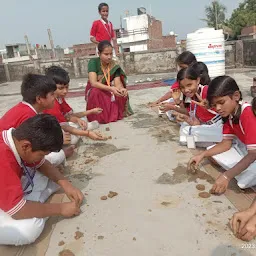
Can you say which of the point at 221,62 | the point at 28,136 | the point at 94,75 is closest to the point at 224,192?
the point at 28,136

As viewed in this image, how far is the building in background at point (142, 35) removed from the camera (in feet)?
124

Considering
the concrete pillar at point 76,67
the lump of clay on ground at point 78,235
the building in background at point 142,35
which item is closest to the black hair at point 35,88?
the lump of clay on ground at point 78,235

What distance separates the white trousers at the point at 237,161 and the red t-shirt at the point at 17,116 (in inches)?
59.3

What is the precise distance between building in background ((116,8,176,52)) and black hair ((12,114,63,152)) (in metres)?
36.3

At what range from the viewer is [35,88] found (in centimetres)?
228

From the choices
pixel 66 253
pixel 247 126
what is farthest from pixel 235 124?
pixel 66 253

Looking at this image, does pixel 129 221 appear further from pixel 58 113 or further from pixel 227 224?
pixel 58 113

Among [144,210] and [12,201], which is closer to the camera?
[12,201]

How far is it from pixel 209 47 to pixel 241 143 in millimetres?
4949

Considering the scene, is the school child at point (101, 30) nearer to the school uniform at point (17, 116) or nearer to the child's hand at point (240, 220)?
the school uniform at point (17, 116)

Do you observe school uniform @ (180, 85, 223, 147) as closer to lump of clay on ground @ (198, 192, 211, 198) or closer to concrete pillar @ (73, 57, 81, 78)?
lump of clay on ground @ (198, 192, 211, 198)

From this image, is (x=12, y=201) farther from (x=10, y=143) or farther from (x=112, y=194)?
(x=112, y=194)

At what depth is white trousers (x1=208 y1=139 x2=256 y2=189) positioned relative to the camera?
1.93m

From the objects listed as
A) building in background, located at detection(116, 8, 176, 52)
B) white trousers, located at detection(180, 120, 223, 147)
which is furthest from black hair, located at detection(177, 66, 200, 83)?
building in background, located at detection(116, 8, 176, 52)
